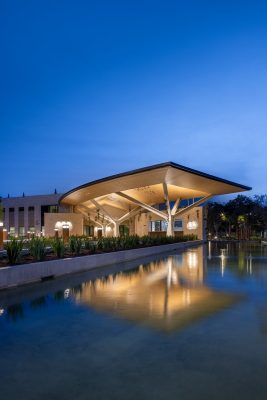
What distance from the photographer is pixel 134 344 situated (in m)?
4.91

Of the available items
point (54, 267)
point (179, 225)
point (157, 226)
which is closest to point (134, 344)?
point (54, 267)

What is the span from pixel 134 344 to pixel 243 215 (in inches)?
2636

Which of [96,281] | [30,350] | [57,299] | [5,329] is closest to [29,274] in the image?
[96,281]

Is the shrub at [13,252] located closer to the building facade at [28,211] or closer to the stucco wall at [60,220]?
the stucco wall at [60,220]

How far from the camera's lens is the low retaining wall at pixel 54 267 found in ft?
33.2

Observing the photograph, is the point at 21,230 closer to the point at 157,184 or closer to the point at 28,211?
the point at 28,211

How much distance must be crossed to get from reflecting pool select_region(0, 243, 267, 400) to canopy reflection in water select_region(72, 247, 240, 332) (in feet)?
0.07

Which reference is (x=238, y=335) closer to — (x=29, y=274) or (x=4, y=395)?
(x=4, y=395)

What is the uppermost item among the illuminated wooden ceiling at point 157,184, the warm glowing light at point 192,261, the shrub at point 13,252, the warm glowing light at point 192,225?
the illuminated wooden ceiling at point 157,184

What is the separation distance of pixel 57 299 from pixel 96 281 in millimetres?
3053

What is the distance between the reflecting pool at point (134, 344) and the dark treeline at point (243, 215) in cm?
5451

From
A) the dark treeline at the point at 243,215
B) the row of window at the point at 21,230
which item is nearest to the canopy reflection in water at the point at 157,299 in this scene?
the row of window at the point at 21,230

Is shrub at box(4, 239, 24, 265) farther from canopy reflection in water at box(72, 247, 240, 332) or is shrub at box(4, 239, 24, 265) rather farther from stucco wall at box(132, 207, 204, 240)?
stucco wall at box(132, 207, 204, 240)

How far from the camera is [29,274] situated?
36.3 ft
